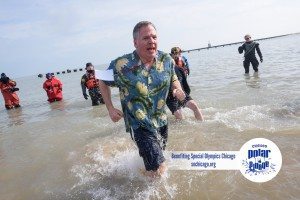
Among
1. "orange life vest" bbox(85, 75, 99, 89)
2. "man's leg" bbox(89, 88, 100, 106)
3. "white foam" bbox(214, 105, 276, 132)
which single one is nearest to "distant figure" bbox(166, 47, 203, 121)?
"white foam" bbox(214, 105, 276, 132)

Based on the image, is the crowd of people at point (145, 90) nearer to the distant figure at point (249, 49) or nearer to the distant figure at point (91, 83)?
the distant figure at point (91, 83)

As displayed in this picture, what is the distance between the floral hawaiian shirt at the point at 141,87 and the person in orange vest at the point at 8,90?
572 inches

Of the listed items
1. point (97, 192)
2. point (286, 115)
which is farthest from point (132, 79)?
point (286, 115)

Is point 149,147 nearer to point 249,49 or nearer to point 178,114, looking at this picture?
point 178,114

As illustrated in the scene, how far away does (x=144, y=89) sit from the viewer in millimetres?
3705

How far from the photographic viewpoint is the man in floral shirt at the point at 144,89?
145 inches

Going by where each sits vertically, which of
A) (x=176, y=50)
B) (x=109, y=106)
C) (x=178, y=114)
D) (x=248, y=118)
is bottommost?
(x=248, y=118)

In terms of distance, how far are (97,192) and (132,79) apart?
155 cm

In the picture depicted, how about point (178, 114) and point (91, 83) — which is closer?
point (178, 114)

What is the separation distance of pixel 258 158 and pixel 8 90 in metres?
15.8

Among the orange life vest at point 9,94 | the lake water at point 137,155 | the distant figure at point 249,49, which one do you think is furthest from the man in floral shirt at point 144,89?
the orange life vest at point 9,94

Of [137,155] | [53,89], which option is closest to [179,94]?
[137,155]

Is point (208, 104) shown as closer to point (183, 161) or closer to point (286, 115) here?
point (286, 115)

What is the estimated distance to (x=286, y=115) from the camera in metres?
6.77
